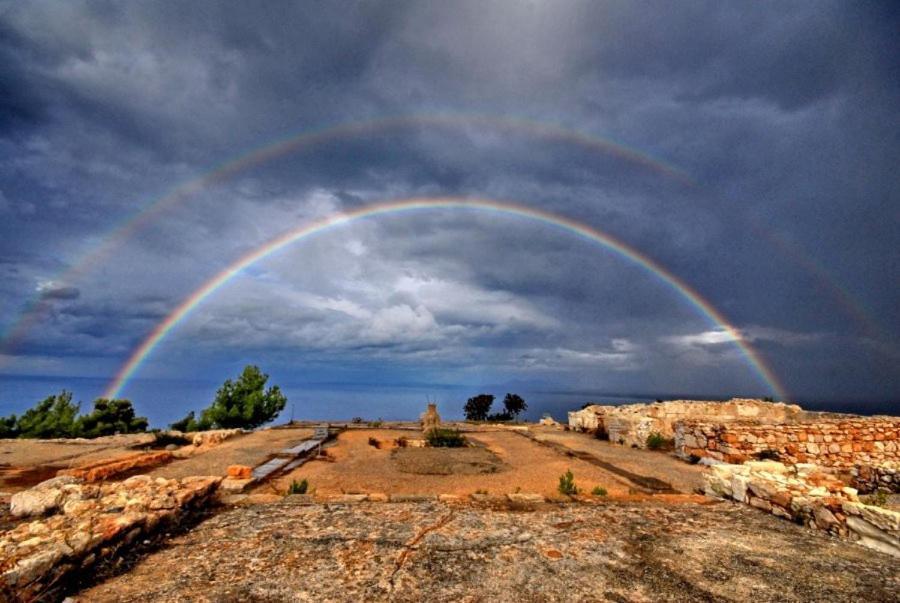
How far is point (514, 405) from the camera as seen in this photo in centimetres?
3716

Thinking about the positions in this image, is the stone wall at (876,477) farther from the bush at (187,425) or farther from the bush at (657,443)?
the bush at (187,425)

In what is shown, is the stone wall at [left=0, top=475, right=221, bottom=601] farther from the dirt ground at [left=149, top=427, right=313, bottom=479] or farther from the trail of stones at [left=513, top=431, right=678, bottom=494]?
the trail of stones at [left=513, top=431, right=678, bottom=494]

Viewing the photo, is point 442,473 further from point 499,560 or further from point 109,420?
point 109,420

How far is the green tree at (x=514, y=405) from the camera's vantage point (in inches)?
1439

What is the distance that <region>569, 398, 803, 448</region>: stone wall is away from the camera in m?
19.0

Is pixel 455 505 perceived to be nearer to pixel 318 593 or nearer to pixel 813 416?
pixel 318 593

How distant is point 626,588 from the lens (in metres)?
4.65

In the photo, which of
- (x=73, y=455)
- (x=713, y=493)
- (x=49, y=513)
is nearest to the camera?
(x=49, y=513)

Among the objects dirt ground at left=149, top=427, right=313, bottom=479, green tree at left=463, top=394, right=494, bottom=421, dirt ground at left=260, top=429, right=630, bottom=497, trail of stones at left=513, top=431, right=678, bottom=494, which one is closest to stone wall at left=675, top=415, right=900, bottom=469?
trail of stones at left=513, top=431, right=678, bottom=494

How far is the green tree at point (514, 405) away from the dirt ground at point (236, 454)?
19545mm

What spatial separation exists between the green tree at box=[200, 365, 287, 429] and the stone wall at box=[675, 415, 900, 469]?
24.2m

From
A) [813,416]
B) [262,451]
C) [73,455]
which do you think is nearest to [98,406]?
[73,455]

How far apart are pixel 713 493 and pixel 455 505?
5.44 metres

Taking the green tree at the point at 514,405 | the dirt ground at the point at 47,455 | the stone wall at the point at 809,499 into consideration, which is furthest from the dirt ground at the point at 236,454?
the green tree at the point at 514,405
